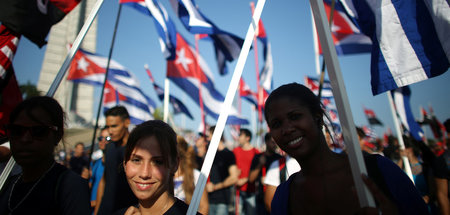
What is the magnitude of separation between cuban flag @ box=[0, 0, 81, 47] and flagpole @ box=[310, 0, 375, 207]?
2.55 meters

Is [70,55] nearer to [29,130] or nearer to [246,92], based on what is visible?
[29,130]

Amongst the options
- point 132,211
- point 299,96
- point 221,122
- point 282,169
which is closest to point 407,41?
point 299,96

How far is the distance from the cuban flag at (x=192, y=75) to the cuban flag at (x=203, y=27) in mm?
1529

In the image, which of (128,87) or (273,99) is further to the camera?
(128,87)

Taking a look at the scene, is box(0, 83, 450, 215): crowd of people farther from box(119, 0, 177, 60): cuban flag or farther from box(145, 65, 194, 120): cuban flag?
box(145, 65, 194, 120): cuban flag

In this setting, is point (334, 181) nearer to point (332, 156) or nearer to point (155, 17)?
point (332, 156)

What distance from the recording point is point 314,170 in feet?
5.32

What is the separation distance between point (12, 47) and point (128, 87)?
6081mm

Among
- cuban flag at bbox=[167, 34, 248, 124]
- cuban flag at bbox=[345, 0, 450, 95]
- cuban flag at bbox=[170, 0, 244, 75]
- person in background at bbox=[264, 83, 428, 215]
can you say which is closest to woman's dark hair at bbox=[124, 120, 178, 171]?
person in background at bbox=[264, 83, 428, 215]

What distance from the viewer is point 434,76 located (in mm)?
2311

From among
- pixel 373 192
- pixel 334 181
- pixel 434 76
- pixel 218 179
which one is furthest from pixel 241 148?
pixel 373 192

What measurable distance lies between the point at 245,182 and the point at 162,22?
3.65m

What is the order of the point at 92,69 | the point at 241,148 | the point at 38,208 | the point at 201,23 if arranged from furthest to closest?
the point at 92,69
the point at 241,148
the point at 201,23
the point at 38,208

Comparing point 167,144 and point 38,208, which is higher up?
point 167,144
